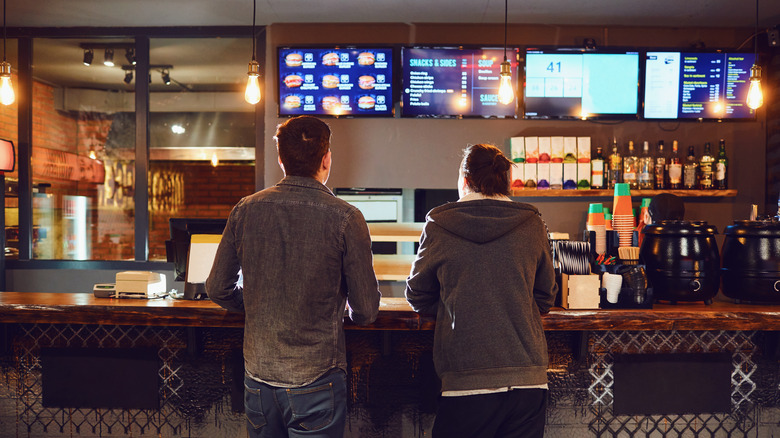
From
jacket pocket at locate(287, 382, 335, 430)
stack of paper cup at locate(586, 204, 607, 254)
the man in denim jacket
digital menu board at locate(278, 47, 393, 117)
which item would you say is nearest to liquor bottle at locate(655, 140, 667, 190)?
stack of paper cup at locate(586, 204, 607, 254)

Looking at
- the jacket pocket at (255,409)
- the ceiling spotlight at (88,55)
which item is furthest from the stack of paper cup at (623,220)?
the ceiling spotlight at (88,55)

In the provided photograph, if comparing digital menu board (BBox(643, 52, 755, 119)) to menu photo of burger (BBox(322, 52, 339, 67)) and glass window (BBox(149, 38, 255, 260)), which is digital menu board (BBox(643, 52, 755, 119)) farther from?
glass window (BBox(149, 38, 255, 260))

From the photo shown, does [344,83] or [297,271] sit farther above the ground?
[344,83]

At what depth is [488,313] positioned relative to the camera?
1.53 meters

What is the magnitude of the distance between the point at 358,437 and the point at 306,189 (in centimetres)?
125

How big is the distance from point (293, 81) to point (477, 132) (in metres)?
1.41

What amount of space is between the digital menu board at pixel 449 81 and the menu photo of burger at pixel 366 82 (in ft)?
0.77

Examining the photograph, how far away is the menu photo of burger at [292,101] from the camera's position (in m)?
3.93

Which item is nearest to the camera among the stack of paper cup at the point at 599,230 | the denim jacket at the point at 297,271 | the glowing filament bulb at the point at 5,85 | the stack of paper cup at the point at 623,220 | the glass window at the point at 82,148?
the denim jacket at the point at 297,271

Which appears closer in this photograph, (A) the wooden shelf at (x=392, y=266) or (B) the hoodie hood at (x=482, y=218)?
(B) the hoodie hood at (x=482, y=218)

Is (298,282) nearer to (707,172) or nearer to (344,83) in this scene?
(344,83)

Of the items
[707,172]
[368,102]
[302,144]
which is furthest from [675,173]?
[302,144]

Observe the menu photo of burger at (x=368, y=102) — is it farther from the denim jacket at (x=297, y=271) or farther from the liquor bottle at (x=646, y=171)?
the denim jacket at (x=297, y=271)

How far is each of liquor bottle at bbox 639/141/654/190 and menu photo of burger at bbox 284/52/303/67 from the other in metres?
2.54
